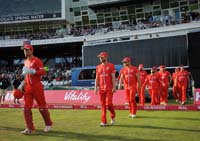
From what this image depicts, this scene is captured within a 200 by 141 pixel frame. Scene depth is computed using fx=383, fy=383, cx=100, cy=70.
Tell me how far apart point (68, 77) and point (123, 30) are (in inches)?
331

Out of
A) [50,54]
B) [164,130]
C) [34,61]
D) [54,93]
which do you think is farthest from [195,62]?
[50,54]

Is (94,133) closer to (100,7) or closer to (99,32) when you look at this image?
(99,32)

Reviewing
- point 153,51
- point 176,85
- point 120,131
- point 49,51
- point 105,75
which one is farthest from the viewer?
point 49,51

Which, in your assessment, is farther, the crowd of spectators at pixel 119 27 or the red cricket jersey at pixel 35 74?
the crowd of spectators at pixel 119 27

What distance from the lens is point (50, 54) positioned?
173ft

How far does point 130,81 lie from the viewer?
13406 millimetres

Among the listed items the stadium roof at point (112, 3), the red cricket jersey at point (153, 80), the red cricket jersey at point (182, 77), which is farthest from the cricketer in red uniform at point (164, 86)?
the stadium roof at point (112, 3)

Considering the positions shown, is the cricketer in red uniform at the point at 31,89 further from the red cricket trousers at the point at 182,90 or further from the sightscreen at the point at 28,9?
the sightscreen at the point at 28,9

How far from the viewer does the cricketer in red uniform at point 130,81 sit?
1318 centimetres

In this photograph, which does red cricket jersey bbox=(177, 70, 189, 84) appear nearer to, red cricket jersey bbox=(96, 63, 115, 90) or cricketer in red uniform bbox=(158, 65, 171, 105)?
cricketer in red uniform bbox=(158, 65, 171, 105)

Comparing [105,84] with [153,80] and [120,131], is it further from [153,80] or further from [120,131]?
[153,80]

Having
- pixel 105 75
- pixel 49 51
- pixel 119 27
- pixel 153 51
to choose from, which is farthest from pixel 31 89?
pixel 49 51

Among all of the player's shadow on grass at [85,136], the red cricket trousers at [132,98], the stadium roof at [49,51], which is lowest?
the player's shadow on grass at [85,136]

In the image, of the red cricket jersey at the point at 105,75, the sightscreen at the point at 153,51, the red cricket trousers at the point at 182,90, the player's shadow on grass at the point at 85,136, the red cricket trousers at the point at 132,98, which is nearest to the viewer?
the player's shadow on grass at the point at 85,136
